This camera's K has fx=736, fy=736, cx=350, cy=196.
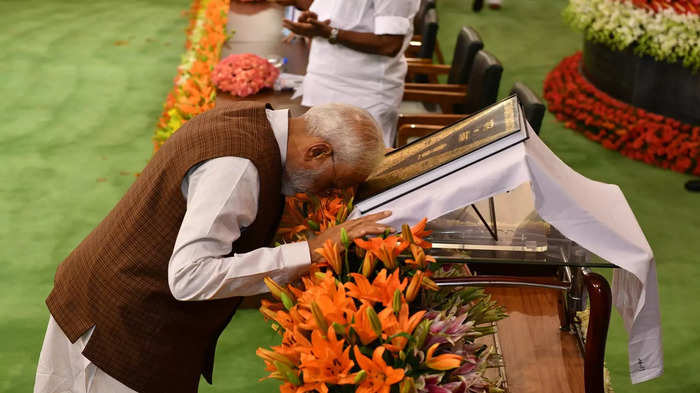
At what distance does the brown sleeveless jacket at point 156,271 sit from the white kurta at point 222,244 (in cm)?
3

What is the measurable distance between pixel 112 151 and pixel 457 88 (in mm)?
2170

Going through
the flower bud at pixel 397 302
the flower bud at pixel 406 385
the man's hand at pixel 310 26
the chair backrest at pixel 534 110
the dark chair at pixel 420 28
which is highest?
Result: the flower bud at pixel 397 302

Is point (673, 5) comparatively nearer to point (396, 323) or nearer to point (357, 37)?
point (357, 37)

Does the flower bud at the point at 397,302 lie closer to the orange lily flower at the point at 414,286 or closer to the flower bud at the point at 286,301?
the orange lily flower at the point at 414,286

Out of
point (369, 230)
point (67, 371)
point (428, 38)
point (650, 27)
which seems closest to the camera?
point (369, 230)

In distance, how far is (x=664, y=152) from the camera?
4.39 metres

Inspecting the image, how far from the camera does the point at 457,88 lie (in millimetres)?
3801

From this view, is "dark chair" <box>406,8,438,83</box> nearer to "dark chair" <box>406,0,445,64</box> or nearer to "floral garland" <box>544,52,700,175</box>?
"dark chair" <box>406,0,445,64</box>

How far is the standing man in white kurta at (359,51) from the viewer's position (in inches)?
109

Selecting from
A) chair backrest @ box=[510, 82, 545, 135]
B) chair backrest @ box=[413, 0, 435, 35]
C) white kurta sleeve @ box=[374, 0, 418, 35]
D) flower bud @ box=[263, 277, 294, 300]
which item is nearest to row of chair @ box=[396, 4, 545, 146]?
chair backrest @ box=[510, 82, 545, 135]

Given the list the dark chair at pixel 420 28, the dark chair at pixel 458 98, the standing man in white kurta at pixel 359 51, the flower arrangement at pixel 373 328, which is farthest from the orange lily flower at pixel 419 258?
the dark chair at pixel 420 28

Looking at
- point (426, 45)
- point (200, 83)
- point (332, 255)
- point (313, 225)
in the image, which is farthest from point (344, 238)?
point (426, 45)

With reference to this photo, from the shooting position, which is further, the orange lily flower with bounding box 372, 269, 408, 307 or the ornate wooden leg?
the ornate wooden leg

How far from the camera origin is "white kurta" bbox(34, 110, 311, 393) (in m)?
1.37
